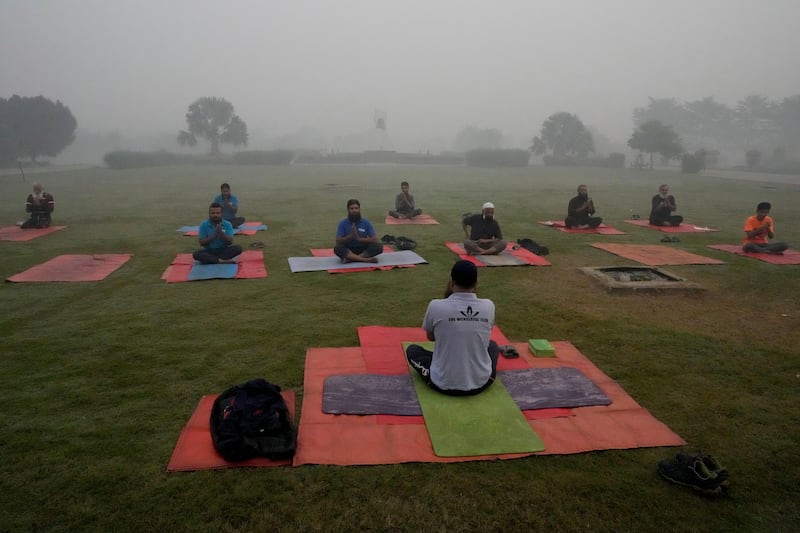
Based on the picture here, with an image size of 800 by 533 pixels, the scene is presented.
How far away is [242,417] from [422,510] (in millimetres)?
1658

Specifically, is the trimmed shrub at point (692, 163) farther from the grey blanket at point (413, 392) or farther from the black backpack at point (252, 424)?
the black backpack at point (252, 424)

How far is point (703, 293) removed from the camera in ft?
26.4

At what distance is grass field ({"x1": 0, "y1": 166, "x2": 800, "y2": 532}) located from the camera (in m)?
3.30

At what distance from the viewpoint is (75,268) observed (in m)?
9.39

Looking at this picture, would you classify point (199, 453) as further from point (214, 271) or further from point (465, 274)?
point (214, 271)

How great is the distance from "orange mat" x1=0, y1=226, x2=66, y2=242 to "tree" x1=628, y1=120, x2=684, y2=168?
53.2m

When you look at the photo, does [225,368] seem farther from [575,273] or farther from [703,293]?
[703,293]

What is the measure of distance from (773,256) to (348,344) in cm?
989

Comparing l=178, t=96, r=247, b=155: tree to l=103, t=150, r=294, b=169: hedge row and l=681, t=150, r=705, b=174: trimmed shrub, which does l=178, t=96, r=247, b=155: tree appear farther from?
l=681, t=150, r=705, b=174: trimmed shrub

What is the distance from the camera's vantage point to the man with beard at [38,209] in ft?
43.3

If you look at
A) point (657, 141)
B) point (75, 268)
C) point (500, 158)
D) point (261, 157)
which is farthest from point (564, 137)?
point (75, 268)

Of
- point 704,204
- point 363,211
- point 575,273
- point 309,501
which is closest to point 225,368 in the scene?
point 309,501

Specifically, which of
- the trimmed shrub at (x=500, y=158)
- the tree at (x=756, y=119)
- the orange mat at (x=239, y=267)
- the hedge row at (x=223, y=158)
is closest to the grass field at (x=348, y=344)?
the orange mat at (x=239, y=267)

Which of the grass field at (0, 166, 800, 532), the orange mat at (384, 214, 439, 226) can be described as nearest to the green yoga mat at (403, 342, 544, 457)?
the grass field at (0, 166, 800, 532)
